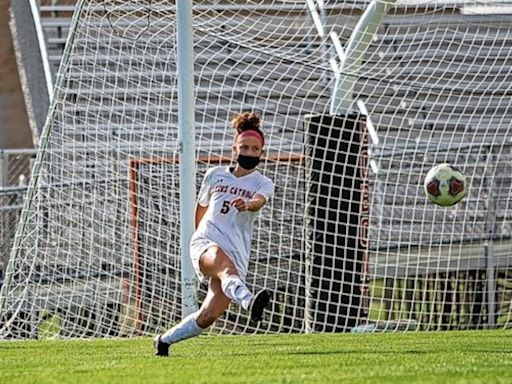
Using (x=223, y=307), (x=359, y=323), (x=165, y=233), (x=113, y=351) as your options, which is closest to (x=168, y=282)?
(x=165, y=233)

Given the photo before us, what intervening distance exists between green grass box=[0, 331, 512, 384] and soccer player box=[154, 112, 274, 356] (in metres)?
0.21

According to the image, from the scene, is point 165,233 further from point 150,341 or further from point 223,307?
point 223,307

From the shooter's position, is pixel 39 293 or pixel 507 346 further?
pixel 39 293

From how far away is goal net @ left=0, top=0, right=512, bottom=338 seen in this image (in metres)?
11.0

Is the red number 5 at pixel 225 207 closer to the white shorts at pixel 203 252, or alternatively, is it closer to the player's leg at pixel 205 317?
the white shorts at pixel 203 252

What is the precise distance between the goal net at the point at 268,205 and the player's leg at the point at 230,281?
3406 millimetres

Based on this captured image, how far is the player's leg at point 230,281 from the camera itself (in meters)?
6.85

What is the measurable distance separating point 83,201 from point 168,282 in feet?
3.52

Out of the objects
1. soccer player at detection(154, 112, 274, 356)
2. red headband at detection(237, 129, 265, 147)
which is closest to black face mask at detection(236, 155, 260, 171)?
soccer player at detection(154, 112, 274, 356)

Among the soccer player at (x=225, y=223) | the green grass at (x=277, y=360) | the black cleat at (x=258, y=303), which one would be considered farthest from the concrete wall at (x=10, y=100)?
the black cleat at (x=258, y=303)

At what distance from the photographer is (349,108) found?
11.2 meters

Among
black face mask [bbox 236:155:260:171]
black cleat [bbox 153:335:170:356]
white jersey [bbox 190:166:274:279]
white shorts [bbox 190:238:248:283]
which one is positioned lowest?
black cleat [bbox 153:335:170:356]

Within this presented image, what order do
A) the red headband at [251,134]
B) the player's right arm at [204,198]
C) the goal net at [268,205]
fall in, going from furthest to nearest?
the goal net at [268,205] < the player's right arm at [204,198] < the red headband at [251,134]

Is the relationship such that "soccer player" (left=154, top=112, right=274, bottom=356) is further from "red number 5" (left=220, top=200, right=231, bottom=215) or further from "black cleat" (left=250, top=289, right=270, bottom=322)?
"black cleat" (left=250, top=289, right=270, bottom=322)
